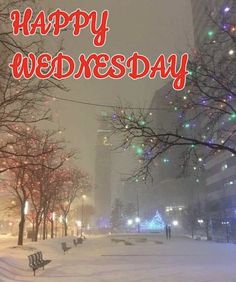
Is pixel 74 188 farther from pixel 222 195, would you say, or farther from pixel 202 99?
pixel 202 99

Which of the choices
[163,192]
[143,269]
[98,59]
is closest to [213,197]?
[163,192]

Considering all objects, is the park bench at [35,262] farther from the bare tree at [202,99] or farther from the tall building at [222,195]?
the tall building at [222,195]

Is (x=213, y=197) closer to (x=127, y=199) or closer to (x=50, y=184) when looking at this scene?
(x=50, y=184)

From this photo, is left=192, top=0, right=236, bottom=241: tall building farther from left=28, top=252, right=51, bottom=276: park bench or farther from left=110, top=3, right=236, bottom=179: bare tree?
left=110, top=3, right=236, bottom=179: bare tree

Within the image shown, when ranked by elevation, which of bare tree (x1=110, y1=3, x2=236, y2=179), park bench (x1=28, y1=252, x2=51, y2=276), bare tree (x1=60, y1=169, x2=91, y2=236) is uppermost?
bare tree (x1=60, y1=169, x2=91, y2=236)

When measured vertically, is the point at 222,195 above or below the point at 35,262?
above

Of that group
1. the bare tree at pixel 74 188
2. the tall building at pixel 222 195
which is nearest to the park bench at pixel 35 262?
the bare tree at pixel 74 188

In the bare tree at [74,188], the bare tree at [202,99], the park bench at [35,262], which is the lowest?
the park bench at [35,262]

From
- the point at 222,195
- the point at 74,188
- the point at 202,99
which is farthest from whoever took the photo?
the point at 222,195

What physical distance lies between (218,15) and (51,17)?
6.44 meters

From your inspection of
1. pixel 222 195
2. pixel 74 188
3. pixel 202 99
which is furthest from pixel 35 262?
pixel 222 195

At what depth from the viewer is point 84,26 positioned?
12.9m

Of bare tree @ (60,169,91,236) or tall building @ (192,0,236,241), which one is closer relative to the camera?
bare tree @ (60,169,91,236)

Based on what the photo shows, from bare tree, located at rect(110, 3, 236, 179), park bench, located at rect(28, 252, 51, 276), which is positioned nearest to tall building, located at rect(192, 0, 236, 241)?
park bench, located at rect(28, 252, 51, 276)
